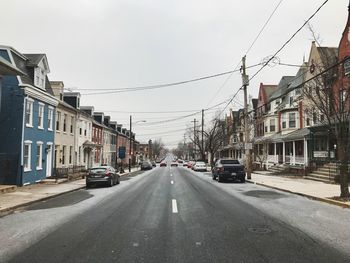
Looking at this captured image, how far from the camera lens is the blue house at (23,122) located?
946 inches

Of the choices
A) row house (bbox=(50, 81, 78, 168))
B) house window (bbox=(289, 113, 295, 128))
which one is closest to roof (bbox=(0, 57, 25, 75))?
row house (bbox=(50, 81, 78, 168))

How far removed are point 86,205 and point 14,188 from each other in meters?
8.01

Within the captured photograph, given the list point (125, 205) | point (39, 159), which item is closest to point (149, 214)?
point (125, 205)

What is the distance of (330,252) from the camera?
7102mm

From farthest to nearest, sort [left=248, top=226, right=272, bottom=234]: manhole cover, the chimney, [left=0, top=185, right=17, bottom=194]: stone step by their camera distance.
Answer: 1. the chimney
2. [left=0, top=185, right=17, bottom=194]: stone step
3. [left=248, top=226, right=272, bottom=234]: manhole cover

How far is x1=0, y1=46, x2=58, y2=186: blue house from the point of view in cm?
2403

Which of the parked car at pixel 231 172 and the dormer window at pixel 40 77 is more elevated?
the dormer window at pixel 40 77

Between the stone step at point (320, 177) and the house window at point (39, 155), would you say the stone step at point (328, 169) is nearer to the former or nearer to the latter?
the stone step at point (320, 177)

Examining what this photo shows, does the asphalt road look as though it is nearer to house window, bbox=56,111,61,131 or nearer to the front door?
the front door

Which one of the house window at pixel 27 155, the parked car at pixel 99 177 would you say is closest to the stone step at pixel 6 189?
the house window at pixel 27 155

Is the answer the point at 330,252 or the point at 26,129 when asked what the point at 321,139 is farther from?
the point at 330,252

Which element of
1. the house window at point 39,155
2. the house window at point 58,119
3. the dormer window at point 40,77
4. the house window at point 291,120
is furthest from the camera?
the house window at point 291,120

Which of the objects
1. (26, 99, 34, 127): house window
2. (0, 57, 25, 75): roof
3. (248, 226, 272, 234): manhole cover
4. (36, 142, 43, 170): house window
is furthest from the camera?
(36, 142, 43, 170): house window

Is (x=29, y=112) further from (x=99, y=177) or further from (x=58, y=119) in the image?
(x=58, y=119)
